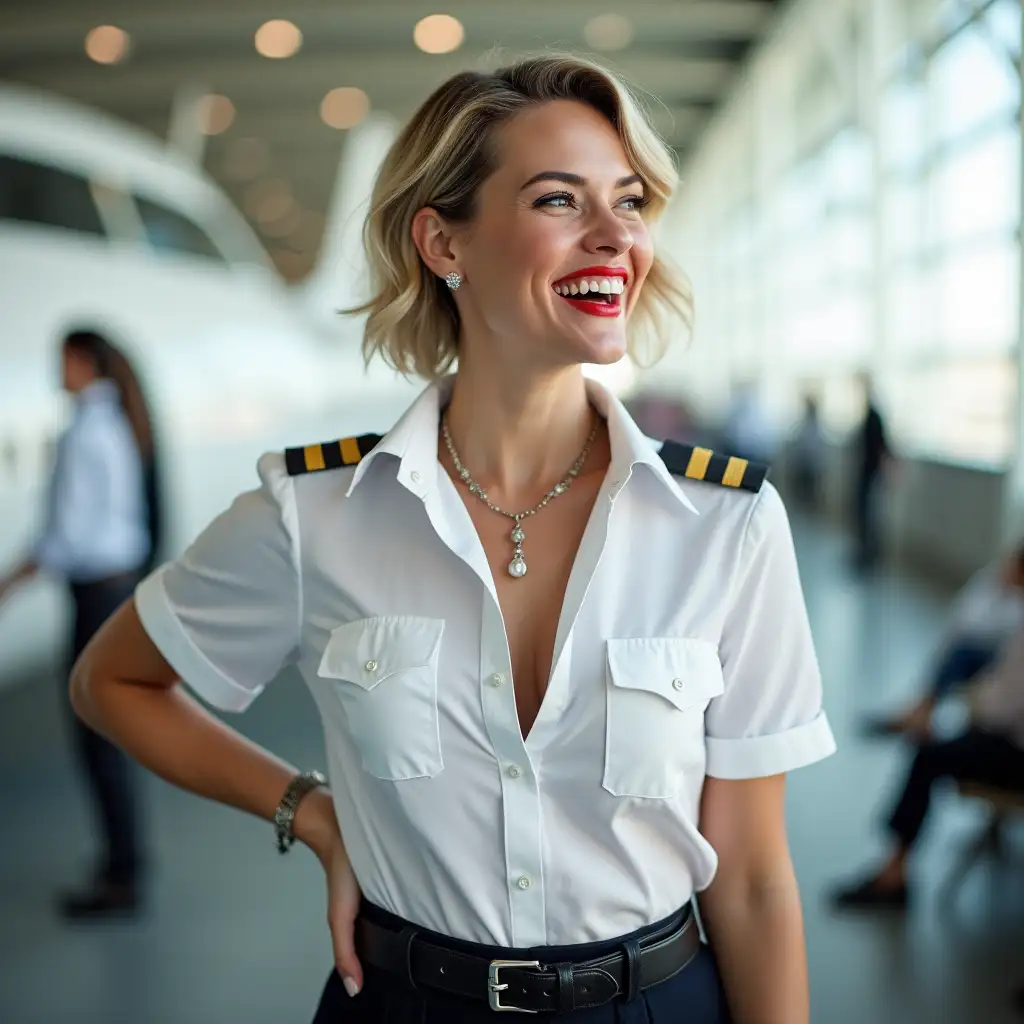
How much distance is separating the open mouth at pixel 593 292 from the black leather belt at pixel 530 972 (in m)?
0.68

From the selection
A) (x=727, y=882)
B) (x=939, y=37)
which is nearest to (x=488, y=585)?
(x=727, y=882)

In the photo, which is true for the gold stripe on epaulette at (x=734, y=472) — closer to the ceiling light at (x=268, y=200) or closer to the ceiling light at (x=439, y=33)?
the ceiling light at (x=439, y=33)

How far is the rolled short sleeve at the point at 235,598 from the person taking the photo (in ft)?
4.38

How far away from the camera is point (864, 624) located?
7.13 m

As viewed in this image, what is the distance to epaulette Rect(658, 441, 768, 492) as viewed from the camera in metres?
1.29

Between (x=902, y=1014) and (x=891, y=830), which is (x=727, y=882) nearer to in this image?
(x=902, y=1014)

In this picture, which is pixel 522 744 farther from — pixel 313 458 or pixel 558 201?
pixel 558 201

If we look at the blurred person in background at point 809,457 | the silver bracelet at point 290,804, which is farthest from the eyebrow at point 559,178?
the blurred person in background at point 809,457

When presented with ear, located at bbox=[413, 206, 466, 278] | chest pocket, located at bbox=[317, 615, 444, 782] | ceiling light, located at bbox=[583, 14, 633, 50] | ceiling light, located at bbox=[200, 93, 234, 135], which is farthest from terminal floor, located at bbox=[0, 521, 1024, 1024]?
ceiling light, located at bbox=[200, 93, 234, 135]

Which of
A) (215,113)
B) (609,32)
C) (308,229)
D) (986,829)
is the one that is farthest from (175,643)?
(308,229)

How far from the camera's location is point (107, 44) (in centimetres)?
1634

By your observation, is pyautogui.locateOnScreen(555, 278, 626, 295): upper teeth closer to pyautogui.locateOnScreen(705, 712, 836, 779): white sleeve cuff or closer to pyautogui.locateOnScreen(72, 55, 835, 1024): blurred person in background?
pyautogui.locateOnScreen(72, 55, 835, 1024): blurred person in background

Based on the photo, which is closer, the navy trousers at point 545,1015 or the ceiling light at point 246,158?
the navy trousers at point 545,1015

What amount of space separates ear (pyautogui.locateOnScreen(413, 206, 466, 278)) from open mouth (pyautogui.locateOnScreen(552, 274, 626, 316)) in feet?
0.60
